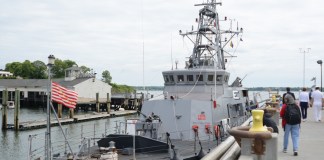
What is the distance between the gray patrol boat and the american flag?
2.07m

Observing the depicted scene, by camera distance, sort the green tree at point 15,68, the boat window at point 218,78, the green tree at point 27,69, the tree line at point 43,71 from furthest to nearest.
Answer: the green tree at point 15,68
the green tree at point 27,69
the tree line at point 43,71
the boat window at point 218,78

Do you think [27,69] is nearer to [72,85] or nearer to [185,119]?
[72,85]

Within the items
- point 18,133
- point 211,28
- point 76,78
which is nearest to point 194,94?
point 211,28

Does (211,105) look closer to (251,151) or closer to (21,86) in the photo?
(251,151)

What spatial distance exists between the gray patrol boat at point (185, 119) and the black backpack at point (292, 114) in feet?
15.6

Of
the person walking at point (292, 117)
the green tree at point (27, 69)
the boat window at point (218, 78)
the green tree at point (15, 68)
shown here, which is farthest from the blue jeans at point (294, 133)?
the green tree at point (15, 68)

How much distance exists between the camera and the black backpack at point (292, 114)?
7747 millimetres

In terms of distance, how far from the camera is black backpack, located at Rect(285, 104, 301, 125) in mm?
7747

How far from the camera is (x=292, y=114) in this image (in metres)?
7.76

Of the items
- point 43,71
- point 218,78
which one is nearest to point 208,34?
point 218,78

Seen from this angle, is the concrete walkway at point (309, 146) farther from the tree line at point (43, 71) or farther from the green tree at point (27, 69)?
the green tree at point (27, 69)

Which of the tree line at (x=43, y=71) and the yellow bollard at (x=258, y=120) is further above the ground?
the tree line at (x=43, y=71)

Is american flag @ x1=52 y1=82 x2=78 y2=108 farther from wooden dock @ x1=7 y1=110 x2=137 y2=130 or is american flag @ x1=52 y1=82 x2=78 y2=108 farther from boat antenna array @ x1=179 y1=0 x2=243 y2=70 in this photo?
wooden dock @ x1=7 y1=110 x2=137 y2=130

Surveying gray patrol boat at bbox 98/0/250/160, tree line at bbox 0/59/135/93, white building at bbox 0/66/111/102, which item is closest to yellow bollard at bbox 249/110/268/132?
gray patrol boat at bbox 98/0/250/160
